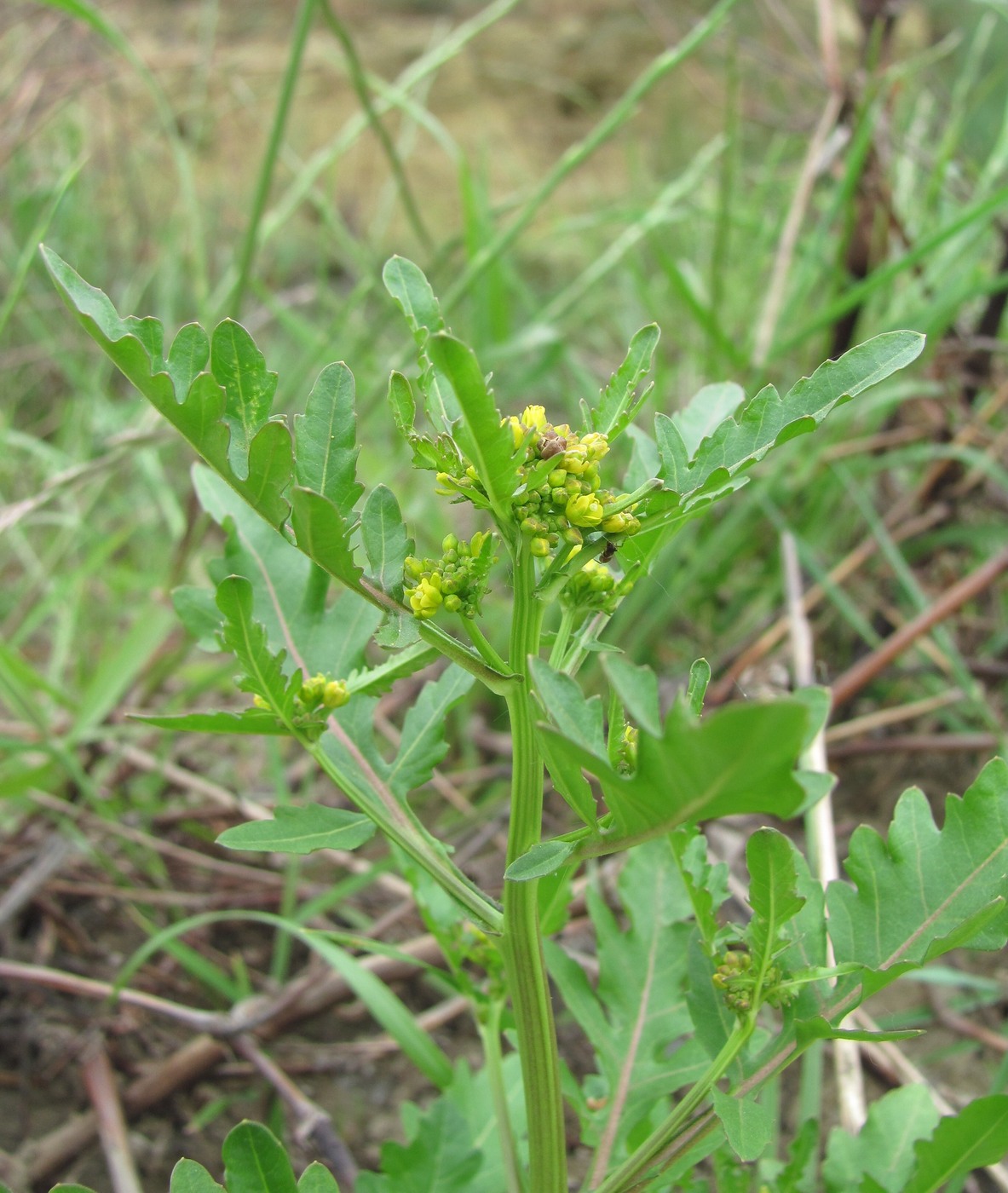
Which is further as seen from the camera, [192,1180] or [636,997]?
[636,997]

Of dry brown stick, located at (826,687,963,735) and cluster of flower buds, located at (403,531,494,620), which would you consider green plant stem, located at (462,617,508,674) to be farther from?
dry brown stick, located at (826,687,963,735)

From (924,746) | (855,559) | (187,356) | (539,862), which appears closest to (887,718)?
(924,746)

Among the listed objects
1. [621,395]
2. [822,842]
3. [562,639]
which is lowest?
[822,842]

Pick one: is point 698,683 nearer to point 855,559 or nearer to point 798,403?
point 798,403

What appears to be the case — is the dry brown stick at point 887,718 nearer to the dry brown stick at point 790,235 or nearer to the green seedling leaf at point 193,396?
the dry brown stick at point 790,235

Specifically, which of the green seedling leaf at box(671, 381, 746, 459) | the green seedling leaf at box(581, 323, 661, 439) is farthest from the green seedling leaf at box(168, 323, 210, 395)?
the green seedling leaf at box(671, 381, 746, 459)

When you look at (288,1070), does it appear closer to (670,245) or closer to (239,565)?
(239,565)
